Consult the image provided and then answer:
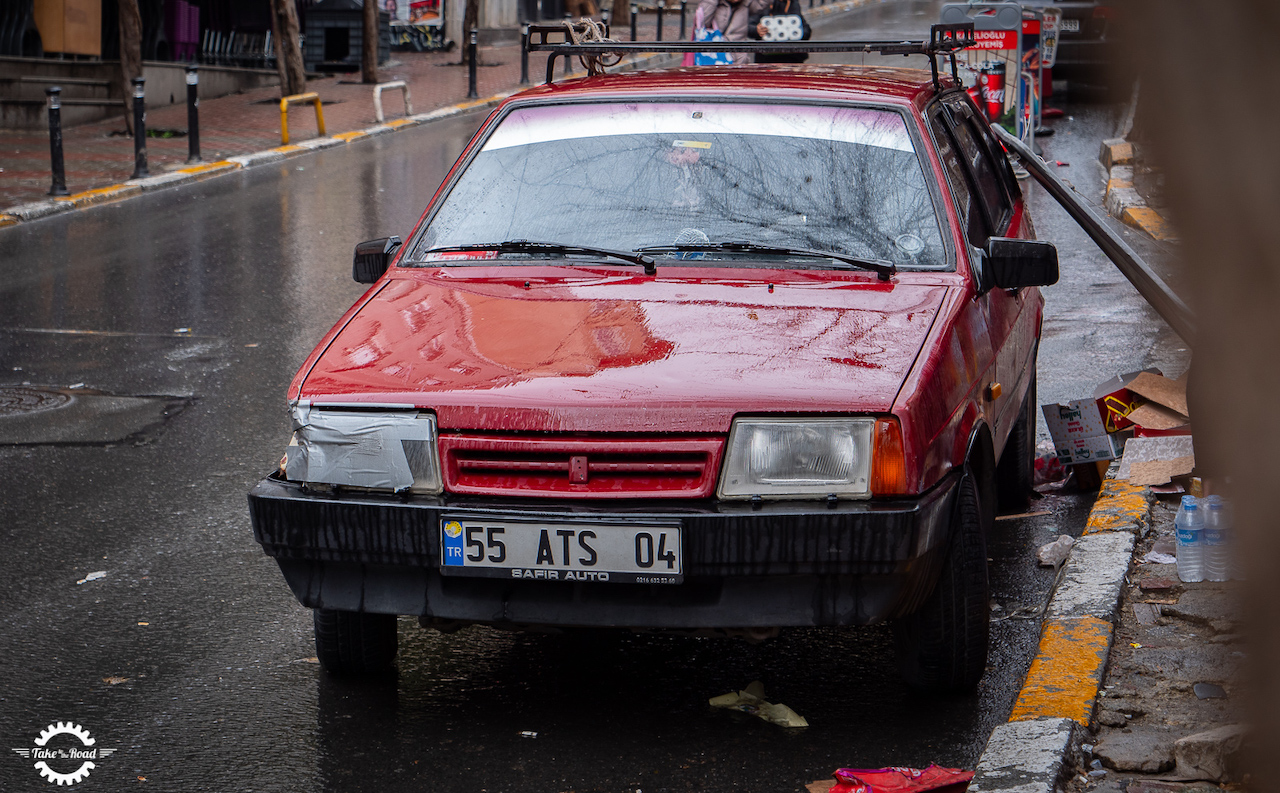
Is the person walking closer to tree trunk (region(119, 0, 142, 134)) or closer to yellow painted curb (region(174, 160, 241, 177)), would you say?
yellow painted curb (region(174, 160, 241, 177))

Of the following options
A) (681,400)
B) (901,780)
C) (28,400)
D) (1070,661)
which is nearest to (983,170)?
(1070,661)

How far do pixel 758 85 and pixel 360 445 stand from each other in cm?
197

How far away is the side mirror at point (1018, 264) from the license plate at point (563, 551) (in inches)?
62.5

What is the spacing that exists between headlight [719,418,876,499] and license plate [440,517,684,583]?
9.7 inches

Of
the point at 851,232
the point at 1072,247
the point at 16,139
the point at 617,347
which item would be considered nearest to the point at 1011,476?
the point at 851,232

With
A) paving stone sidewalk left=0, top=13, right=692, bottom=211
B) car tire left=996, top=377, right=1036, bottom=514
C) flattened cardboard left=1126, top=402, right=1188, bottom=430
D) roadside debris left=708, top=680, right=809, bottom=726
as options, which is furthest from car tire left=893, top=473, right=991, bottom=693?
paving stone sidewalk left=0, top=13, right=692, bottom=211

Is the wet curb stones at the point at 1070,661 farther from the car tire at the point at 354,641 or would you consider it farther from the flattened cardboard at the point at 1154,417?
the car tire at the point at 354,641

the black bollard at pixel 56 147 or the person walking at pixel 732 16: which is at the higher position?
the person walking at pixel 732 16

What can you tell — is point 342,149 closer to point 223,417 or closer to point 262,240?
point 262,240

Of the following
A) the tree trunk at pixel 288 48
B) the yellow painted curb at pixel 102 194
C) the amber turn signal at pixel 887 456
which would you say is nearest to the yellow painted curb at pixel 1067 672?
the amber turn signal at pixel 887 456

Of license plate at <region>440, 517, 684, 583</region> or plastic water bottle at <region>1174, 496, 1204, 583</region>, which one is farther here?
plastic water bottle at <region>1174, 496, 1204, 583</region>

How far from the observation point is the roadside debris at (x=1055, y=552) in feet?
16.7

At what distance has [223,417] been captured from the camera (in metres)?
7.20

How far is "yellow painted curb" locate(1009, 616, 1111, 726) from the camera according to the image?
371cm
